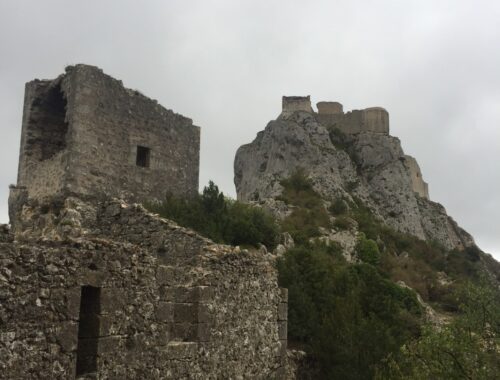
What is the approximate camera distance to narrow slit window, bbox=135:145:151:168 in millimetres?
17922

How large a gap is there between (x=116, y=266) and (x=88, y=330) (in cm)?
73

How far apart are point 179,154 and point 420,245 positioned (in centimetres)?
2826

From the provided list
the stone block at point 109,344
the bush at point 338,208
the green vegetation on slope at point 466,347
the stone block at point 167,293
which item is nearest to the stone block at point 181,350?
the stone block at point 167,293

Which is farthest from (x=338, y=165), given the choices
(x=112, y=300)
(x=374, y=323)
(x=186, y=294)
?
(x=112, y=300)

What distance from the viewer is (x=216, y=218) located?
57.0ft

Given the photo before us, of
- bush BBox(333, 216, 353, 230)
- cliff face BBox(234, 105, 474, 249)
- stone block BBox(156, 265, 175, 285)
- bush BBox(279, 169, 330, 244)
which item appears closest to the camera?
stone block BBox(156, 265, 175, 285)

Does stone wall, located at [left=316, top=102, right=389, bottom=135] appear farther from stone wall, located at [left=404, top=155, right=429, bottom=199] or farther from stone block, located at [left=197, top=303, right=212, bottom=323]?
stone block, located at [left=197, top=303, right=212, bottom=323]

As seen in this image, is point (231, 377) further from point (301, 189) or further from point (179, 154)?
point (301, 189)

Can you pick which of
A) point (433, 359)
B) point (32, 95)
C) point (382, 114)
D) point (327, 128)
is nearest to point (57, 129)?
point (32, 95)

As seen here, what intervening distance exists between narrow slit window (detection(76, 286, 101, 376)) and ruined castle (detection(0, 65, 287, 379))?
1cm

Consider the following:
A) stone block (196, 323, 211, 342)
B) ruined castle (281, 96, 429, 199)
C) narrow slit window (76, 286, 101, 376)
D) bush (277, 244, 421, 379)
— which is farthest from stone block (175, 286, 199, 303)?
ruined castle (281, 96, 429, 199)

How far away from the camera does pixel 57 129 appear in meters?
17.8

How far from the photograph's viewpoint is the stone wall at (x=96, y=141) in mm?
16141

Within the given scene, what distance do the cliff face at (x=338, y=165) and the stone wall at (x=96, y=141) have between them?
862 inches
